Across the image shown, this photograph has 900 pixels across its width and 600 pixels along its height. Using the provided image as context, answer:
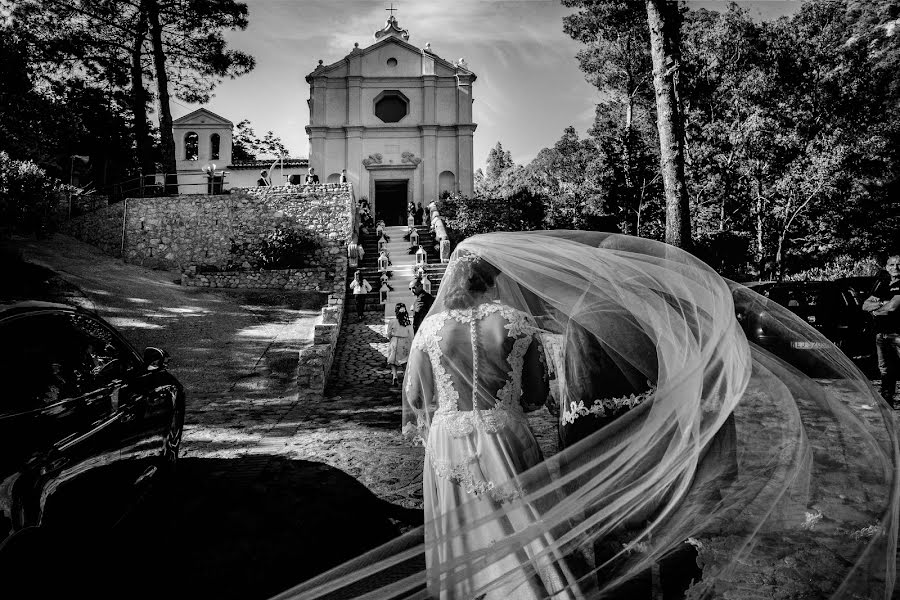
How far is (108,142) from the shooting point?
3488 cm

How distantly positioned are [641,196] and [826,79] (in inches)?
280

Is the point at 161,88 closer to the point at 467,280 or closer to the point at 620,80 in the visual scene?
the point at 620,80

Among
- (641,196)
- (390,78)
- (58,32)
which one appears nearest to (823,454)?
(641,196)

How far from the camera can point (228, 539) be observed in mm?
3814

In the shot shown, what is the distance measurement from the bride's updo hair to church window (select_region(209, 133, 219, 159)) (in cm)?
3281

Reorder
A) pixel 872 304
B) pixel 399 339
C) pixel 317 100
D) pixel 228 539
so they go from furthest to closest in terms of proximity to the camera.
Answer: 1. pixel 317 100
2. pixel 399 339
3. pixel 872 304
4. pixel 228 539

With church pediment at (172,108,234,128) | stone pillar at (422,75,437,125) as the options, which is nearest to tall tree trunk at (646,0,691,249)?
stone pillar at (422,75,437,125)

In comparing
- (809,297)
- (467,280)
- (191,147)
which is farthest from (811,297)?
(191,147)

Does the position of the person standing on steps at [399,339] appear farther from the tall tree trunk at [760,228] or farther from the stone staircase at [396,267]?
the tall tree trunk at [760,228]

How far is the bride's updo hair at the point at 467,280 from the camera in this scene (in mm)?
2662

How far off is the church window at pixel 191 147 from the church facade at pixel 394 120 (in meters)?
7.17

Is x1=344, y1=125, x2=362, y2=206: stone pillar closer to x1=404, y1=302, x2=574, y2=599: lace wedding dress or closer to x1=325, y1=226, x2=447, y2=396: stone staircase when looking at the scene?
x1=325, y1=226, x2=447, y2=396: stone staircase

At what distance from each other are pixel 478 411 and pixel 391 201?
30.4 meters

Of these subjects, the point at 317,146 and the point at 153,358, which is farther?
the point at 317,146
